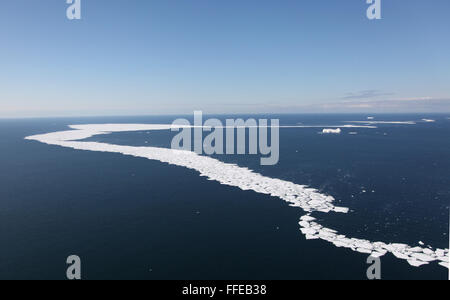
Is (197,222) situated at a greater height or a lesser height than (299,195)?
lesser

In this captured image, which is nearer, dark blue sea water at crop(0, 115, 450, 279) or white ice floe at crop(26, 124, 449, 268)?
dark blue sea water at crop(0, 115, 450, 279)

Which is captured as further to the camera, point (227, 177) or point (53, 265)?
point (227, 177)

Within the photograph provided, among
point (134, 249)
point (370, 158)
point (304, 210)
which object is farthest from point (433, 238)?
point (370, 158)

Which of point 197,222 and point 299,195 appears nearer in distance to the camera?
point 197,222

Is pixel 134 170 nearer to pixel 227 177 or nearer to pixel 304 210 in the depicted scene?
pixel 227 177
